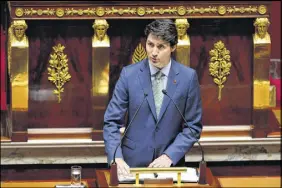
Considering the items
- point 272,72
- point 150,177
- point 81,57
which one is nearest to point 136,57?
point 81,57

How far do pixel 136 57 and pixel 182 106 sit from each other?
1.41 m

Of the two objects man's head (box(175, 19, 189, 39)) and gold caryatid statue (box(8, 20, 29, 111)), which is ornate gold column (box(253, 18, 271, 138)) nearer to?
man's head (box(175, 19, 189, 39))

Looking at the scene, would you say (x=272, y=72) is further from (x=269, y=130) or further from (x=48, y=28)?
(x=48, y=28)

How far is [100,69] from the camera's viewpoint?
5.86 meters

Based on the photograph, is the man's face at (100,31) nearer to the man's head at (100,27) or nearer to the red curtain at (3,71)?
the man's head at (100,27)

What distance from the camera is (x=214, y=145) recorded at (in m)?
5.92

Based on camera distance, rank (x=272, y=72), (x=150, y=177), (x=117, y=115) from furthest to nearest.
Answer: (x=272, y=72), (x=117, y=115), (x=150, y=177)

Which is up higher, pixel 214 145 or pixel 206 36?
pixel 206 36

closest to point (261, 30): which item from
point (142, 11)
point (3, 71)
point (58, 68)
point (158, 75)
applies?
point (142, 11)

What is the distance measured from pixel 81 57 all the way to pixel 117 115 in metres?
1.52

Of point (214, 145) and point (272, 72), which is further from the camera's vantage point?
point (272, 72)

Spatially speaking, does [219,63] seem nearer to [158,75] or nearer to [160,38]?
[158,75]

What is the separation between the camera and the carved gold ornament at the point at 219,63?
Result: 19.4ft

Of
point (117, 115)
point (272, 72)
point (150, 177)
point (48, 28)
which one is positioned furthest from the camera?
point (272, 72)
